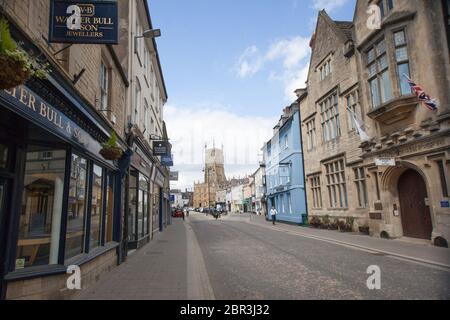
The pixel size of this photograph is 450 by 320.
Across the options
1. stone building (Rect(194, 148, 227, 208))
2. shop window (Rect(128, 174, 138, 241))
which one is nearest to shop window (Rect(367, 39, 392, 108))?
shop window (Rect(128, 174, 138, 241))

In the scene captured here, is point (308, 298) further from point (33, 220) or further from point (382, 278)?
point (33, 220)

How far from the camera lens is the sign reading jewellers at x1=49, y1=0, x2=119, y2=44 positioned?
5.54m

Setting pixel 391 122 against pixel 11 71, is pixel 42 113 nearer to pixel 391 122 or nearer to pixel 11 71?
pixel 11 71

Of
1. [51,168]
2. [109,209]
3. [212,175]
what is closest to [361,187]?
[109,209]

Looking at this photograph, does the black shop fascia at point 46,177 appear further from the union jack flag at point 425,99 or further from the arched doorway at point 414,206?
Answer: the arched doorway at point 414,206

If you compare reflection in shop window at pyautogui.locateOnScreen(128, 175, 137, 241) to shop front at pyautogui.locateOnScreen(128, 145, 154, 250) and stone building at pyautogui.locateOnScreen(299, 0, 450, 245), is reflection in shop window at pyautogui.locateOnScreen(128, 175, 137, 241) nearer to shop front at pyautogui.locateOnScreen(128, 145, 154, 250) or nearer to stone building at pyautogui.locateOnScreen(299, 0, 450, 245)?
shop front at pyautogui.locateOnScreen(128, 145, 154, 250)

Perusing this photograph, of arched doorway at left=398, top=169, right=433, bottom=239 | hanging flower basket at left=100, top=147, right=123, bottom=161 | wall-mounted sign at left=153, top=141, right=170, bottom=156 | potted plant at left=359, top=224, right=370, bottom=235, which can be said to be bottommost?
potted plant at left=359, top=224, right=370, bottom=235

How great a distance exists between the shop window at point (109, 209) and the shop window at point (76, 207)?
1.97m

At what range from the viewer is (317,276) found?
755 cm

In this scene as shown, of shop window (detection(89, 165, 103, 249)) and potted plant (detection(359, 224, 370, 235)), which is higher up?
shop window (detection(89, 165, 103, 249))

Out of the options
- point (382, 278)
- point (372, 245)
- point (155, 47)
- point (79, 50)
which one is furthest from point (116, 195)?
point (155, 47)

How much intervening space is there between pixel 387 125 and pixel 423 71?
2842 millimetres

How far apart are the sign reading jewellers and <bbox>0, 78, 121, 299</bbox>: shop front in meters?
1.05

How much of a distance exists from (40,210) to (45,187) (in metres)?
0.44
